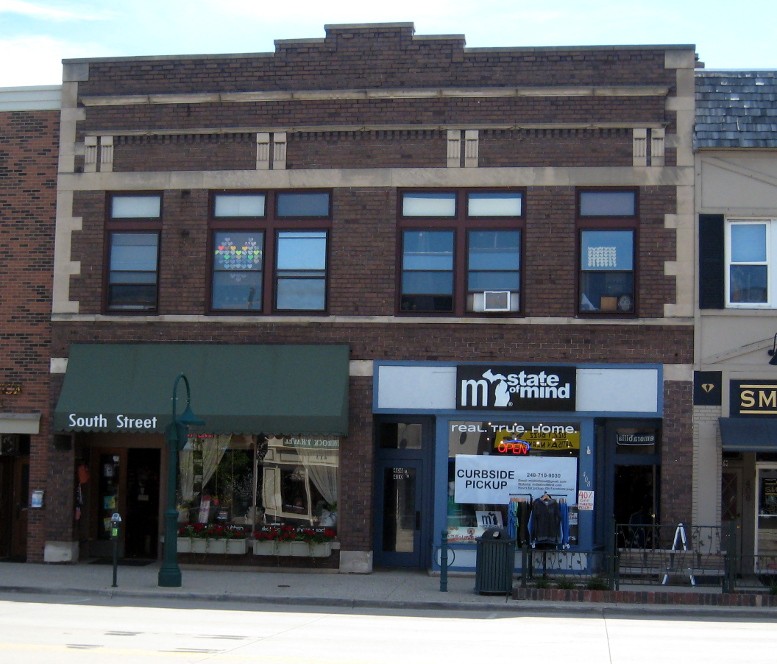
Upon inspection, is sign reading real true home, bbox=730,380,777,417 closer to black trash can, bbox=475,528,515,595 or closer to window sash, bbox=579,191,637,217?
window sash, bbox=579,191,637,217

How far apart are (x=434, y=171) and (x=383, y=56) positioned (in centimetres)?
240

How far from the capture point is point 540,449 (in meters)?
20.5

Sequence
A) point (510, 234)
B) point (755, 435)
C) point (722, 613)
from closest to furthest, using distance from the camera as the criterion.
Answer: point (722, 613)
point (755, 435)
point (510, 234)

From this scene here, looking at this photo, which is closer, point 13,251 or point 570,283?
point 570,283

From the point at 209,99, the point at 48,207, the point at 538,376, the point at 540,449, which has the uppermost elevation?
the point at 209,99

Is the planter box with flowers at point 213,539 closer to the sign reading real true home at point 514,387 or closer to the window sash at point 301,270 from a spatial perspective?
the window sash at point 301,270

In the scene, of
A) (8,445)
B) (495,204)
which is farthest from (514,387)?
(8,445)

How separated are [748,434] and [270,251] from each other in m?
9.12

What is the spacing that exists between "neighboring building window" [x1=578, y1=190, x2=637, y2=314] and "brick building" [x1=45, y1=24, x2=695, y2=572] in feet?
0.13

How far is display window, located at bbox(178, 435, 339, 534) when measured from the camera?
68.6ft

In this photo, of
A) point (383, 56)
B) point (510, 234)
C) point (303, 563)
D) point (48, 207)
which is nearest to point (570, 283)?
point (510, 234)

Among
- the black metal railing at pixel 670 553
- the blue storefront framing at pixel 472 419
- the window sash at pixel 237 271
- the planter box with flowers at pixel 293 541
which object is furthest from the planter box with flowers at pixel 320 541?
the black metal railing at pixel 670 553

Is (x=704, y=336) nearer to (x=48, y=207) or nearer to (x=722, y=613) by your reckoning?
(x=722, y=613)

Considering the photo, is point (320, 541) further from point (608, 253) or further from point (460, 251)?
point (608, 253)
